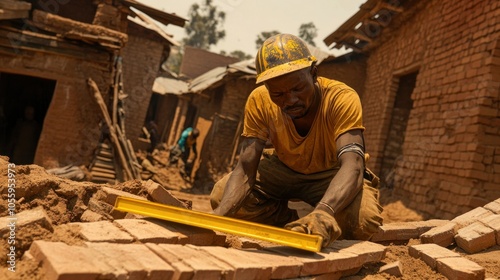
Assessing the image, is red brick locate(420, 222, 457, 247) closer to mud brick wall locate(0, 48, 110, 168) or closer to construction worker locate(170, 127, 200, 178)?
mud brick wall locate(0, 48, 110, 168)

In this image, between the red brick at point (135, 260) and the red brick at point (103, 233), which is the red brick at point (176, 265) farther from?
the red brick at point (103, 233)

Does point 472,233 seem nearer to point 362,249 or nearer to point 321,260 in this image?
point 362,249

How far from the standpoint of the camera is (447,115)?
596cm

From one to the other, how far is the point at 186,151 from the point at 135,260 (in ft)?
38.0

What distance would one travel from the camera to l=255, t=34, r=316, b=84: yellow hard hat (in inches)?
94.6

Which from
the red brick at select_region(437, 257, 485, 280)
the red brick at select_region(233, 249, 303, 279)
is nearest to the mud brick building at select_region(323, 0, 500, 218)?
the red brick at select_region(437, 257, 485, 280)

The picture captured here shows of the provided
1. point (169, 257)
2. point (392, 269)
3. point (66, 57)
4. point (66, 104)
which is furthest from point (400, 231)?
point (66, 57)

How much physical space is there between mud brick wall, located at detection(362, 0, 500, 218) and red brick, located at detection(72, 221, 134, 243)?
4630 millimetres

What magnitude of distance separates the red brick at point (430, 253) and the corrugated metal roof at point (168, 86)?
16.0 meters

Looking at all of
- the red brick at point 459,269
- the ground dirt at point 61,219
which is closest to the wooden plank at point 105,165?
the ground dirt at point 61,219

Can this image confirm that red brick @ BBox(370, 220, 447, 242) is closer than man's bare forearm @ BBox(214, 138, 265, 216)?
No

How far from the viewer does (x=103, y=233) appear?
1833 millimetres

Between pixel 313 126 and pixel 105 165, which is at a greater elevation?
pixel 313 126

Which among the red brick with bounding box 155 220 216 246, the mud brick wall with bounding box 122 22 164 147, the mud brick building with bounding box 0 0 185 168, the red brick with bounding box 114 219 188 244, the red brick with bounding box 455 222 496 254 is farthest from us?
the mud brick wall with bounding box 122 22 164 147
